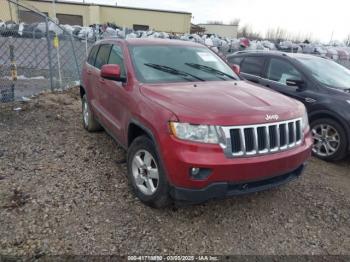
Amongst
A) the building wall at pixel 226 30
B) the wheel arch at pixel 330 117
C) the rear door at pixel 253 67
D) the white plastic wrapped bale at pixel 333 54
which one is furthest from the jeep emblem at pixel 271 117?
the building wall at pixel 226 30

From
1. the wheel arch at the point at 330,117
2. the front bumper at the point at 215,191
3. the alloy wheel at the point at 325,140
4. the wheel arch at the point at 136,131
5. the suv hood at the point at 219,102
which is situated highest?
the suv hood at the point at 219,102

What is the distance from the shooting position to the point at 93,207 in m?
3.32

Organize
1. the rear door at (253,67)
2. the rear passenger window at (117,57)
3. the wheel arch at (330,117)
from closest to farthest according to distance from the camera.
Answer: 1. the rear passenger window at (117,57)
2. the wheel arch at (330,117)
3. the rear door at (253,67)

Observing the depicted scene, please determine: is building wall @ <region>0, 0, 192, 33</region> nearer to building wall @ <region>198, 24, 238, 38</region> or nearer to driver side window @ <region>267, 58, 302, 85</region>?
building wall @ <region>198, 24, 238, 38</region>

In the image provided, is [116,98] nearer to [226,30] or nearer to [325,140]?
[325,140]

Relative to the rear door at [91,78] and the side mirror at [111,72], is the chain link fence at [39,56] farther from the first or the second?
the side mirror at [111,72]

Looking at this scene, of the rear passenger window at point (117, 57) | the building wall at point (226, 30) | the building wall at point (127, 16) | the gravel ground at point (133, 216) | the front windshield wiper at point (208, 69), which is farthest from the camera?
the building wall at point (226, 30)

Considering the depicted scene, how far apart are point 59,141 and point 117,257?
122 inches

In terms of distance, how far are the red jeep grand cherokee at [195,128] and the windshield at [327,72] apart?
2069mm

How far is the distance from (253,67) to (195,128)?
13.6 ft

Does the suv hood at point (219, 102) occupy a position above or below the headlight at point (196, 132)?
above

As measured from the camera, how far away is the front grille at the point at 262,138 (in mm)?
2754

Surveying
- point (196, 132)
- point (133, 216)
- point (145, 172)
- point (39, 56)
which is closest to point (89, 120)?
point (145, 172)

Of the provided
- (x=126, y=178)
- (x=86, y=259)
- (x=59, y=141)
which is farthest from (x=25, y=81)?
(x=86, y=259)
